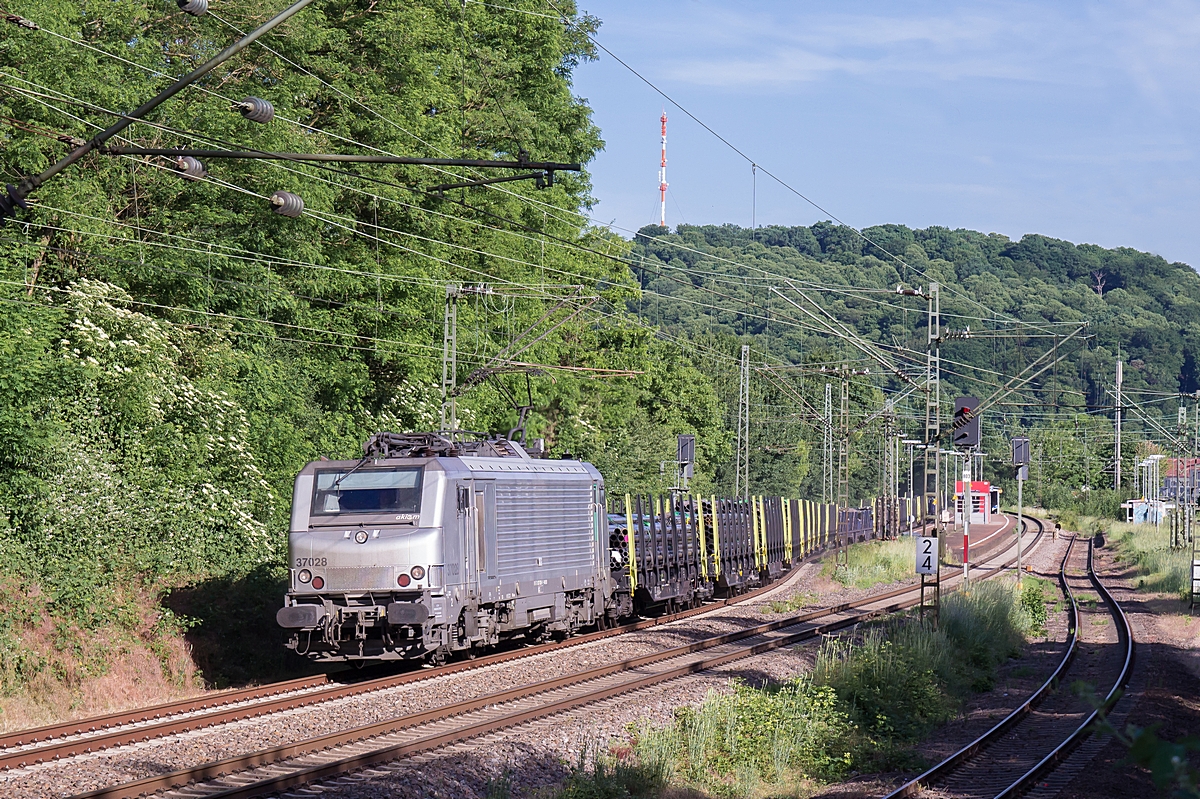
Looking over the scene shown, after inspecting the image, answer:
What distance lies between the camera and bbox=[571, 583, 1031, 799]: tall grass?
503 inches

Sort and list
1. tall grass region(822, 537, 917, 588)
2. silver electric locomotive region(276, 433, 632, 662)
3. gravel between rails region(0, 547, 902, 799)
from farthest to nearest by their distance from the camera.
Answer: tall grass region(822, 537, 917, 588)
silver electric locomotive region(276, 433, 632, 662)
gravel between rails region(0, 547, 902, 799)

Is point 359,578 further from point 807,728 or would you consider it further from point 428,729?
point 807,728

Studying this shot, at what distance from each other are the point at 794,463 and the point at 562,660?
66526 mm

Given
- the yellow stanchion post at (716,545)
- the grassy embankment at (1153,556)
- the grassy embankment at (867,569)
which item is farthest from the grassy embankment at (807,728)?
the grassy embankment at (1153,556)

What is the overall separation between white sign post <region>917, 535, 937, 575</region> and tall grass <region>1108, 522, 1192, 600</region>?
16688 millimetres

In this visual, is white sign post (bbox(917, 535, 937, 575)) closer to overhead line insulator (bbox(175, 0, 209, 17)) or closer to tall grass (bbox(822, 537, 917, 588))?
tall grass (bbox(822, 537, 917, 588))

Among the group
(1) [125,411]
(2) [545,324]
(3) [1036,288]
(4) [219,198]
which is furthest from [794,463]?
(1) [125,411]

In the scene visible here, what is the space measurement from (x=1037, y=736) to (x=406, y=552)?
8.58 meters

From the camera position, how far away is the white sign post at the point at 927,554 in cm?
2248

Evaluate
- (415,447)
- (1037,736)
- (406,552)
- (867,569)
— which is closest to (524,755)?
(406,552)

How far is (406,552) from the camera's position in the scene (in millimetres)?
17672

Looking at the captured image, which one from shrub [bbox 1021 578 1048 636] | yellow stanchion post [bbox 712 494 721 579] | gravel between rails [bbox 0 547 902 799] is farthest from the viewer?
yellow stanchion post [bbox 712 494 721 579]

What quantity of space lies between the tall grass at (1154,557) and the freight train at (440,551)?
2087 centimetres

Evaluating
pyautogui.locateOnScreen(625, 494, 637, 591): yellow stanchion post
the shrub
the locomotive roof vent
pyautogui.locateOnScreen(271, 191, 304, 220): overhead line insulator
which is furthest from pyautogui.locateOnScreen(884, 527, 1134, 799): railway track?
the locomotive roof vent
